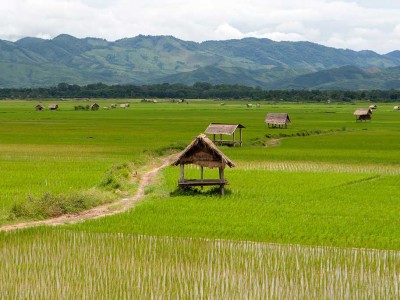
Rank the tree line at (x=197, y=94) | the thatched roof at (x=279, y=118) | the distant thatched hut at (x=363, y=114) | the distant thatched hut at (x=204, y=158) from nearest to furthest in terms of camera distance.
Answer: the distant thatched hut at (x=204, y=158) → the thatched roof at (x=279, y=118) → the distant thatched hut at (x=363, y=114) → the tree line at (x=197, y=94)

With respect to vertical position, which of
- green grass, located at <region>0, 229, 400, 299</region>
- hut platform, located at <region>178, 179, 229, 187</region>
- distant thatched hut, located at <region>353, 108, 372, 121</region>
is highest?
distant thatched hut, located at <region>353, 108, 372, 121</region>

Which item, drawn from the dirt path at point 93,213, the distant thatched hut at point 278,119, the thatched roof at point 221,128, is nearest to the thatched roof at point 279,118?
the distant thatched hut at point 278,119

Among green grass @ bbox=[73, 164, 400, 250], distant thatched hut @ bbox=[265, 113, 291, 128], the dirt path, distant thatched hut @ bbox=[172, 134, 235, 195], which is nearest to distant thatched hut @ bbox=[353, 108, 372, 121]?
distant thatched hut @ bbox=[265, 113, 291, 128]

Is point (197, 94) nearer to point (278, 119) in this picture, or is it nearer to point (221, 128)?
point (278, 119)

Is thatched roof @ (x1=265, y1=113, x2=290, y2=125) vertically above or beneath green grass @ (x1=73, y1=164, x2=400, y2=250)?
above

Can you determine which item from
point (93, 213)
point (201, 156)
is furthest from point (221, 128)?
point (93, 213)

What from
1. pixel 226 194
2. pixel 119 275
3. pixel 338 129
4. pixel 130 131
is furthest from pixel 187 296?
pixel 338 129

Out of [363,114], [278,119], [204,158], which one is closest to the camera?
[204,158]

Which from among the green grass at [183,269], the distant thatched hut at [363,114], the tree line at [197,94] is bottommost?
the green grass at [183,269]

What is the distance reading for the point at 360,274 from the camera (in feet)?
37.1

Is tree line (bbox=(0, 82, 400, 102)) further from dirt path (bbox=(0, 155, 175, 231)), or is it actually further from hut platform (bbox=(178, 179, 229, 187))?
dirt path (bbox=(0, 155, 175, 231))

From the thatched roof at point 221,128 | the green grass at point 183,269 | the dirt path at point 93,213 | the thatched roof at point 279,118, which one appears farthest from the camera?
the thatched roof at point 279,118

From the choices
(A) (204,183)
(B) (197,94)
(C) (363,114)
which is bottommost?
(A) (204,183)

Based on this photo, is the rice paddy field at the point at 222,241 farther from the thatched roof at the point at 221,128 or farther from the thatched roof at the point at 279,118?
the thatched roof at the point at 279,118
